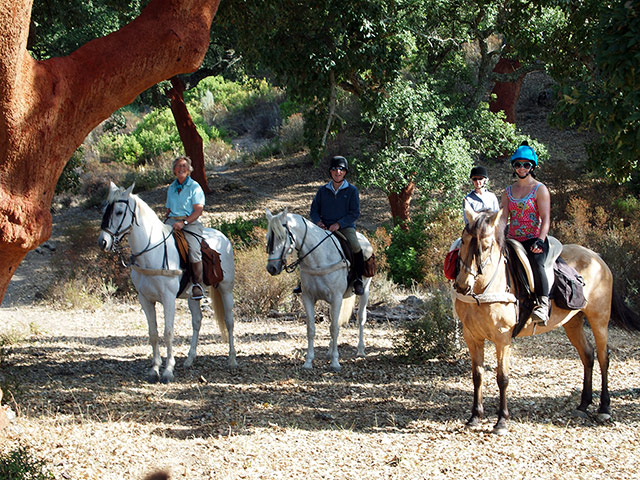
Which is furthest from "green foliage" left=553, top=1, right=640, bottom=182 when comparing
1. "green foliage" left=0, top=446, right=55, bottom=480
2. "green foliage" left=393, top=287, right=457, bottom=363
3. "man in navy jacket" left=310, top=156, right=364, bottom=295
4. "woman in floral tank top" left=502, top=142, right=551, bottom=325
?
"green foliage" left=0, top=446, right=55, bottom=480

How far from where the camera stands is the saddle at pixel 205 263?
8688 millimetres

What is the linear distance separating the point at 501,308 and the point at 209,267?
4.16m

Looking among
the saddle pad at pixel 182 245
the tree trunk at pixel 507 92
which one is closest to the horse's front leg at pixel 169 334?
the saddle pad at pixel 182 245

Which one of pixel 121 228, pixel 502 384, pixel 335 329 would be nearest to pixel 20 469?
pixel 121 228

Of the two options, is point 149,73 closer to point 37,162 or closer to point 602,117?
point 37,162

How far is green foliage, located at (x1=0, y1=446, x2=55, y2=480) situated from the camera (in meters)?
4.61

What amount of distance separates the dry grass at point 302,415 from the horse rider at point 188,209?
139 centimetres

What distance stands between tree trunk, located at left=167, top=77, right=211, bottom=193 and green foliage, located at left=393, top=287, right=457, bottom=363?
43.8 feet

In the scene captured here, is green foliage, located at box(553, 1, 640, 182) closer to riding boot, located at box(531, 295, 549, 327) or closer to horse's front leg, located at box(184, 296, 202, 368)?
riding boot, located at box(531, 295, 549, 327)

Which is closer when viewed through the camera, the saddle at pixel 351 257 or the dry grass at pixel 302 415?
the dry grass at pixel 302 415

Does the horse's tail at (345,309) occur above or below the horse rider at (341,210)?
below

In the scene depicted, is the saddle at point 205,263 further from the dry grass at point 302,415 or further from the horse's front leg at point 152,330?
the dry grass at point 302,415

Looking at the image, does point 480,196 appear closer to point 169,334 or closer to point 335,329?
point 335,329

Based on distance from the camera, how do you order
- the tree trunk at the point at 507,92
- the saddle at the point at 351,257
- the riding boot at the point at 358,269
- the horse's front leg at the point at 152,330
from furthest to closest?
the tree trunk at the point at 507,92 → the riding boot at the point at 358,269 → the saddle at the point at 351,257 → the horse's front leg at the point at 152,330
